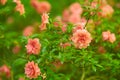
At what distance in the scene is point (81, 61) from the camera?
4.40 metres

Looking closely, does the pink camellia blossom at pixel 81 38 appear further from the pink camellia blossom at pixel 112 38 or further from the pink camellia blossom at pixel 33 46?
the pink camellia blossom at pixel 112 38

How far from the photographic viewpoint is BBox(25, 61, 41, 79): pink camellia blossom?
14.1ft

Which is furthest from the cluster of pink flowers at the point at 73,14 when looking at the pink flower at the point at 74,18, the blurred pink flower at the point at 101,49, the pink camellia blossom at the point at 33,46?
the pink camellia blossom at the point at 33,46

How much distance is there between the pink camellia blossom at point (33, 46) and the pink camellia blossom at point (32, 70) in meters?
0.13

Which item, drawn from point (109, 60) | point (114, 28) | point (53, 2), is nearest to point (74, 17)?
point (114, 28)

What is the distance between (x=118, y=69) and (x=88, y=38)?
0.58m

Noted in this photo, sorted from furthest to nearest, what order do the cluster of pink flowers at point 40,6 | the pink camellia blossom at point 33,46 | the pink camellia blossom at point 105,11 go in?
the cluster of pink flowers at point 40,6
the pink camellia blossom at point 105,11
the pink camellia blossom at point 33,46

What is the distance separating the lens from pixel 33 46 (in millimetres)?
4410

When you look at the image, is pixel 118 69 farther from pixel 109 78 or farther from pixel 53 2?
pixel 53 2

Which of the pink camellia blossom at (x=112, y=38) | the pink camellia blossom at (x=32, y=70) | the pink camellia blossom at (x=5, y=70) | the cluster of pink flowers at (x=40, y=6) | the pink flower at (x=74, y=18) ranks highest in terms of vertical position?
the cluster of pink flowers at (x=40, y=6)

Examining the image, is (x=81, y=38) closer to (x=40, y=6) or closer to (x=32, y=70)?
(x=32, y=70)

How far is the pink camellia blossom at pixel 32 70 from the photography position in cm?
430

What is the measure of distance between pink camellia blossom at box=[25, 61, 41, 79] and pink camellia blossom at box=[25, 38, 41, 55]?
13cm

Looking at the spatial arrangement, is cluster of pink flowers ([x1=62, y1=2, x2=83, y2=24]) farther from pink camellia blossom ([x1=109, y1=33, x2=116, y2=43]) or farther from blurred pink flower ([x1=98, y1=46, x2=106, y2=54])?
pink camellia blossom ([x1=109, y1=33, x2=116, y2=43])
